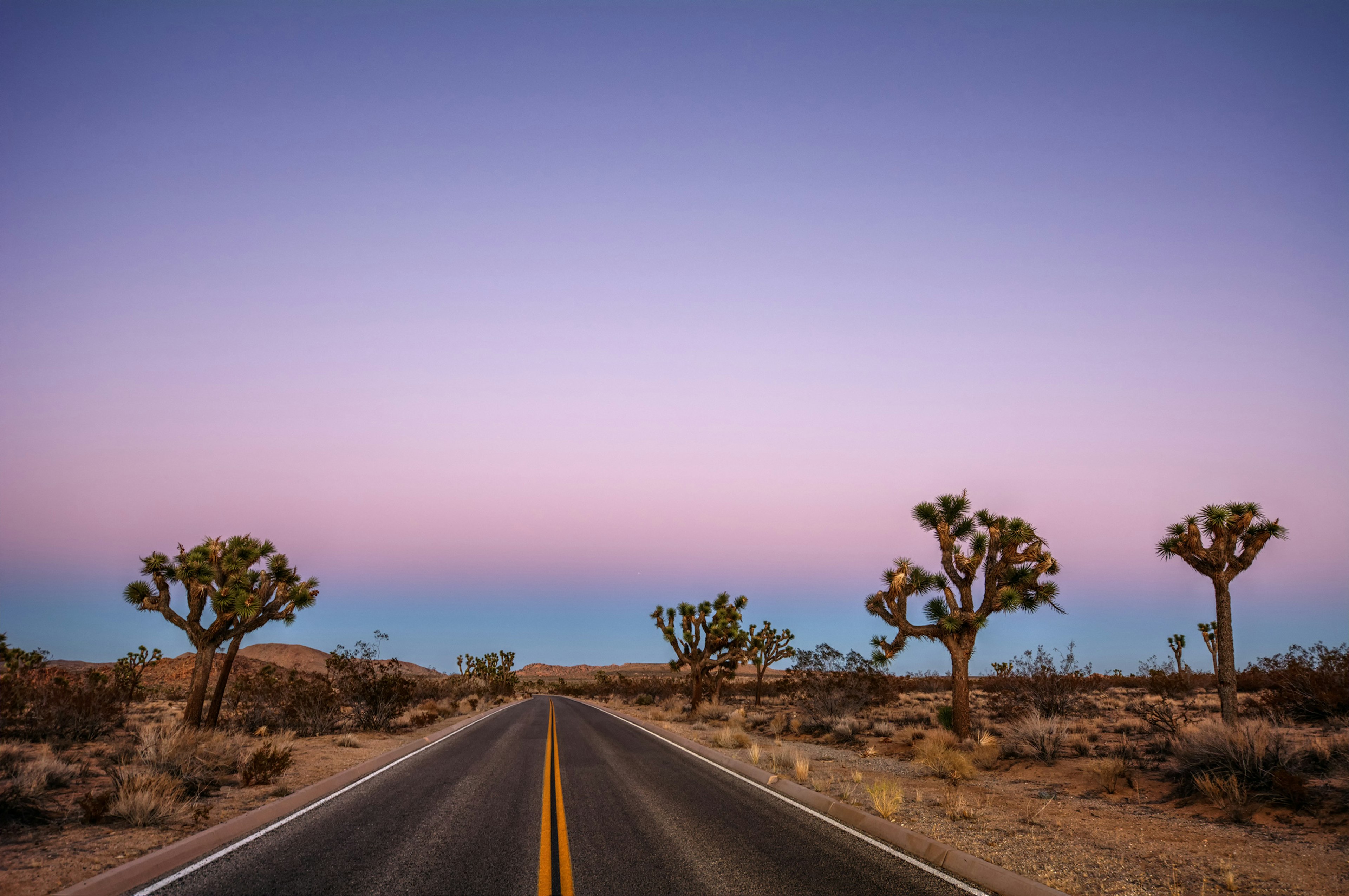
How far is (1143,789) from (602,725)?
20.9 meters

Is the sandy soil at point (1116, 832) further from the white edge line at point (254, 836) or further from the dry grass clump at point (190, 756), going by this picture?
the dry grass clump at point (190, 756)

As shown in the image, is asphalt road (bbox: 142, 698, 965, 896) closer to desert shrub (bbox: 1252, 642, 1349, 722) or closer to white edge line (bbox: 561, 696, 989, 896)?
white edge line (bbox: 561, 696, 989, 896)

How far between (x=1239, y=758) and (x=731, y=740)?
523 inches

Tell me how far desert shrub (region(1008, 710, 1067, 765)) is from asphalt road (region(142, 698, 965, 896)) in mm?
7797

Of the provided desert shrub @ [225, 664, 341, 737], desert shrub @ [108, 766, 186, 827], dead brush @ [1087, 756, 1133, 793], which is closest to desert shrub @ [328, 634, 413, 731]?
desert shrub @ [225, 664, 341, 737]

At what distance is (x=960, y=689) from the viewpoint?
63.0 ft

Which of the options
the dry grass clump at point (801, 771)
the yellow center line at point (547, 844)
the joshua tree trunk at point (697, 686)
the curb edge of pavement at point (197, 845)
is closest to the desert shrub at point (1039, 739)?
the dry grass clump at point (801, 771)

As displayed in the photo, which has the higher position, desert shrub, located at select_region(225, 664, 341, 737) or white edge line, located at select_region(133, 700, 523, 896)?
white edge line, located at select_region(133, 700, 523, 896)

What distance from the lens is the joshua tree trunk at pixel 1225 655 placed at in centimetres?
1381

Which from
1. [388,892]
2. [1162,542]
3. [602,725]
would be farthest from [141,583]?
[1162,542]

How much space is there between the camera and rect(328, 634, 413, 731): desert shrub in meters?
25.1

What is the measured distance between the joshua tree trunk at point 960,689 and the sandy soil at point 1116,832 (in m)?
3.74

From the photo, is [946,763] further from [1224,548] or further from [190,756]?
[190,756]

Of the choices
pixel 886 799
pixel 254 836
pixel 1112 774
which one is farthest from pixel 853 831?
pixel 254 836
